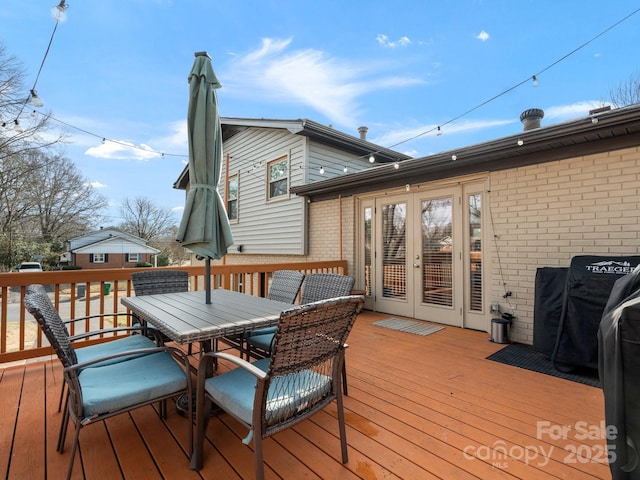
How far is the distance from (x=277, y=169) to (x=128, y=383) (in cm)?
645

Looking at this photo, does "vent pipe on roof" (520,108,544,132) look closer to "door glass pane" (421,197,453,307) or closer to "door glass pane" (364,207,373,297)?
"door glass pane" (421,197,453,307)

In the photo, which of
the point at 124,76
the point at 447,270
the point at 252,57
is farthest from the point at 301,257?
the point at 124,76

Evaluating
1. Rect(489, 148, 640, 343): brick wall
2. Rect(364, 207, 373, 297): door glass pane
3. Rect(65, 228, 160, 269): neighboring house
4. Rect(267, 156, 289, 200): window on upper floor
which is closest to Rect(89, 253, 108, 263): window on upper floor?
Rect(65, 228, 160, 269): neighboring house

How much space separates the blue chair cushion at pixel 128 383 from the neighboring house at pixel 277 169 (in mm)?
4873

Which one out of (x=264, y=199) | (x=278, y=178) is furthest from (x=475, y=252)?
→ (x=264, y=199)

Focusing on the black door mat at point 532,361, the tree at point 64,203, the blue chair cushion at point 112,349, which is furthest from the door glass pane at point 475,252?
the tree at point 64,203

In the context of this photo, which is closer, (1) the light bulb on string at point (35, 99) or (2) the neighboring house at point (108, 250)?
(1) the light bulb on string at point (35, 99)

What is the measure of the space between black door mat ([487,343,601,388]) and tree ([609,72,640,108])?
948 cm

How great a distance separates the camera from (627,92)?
855cm

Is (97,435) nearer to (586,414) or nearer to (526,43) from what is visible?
(586,414)

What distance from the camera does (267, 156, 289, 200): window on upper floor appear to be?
7251mm

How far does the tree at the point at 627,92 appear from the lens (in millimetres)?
8320

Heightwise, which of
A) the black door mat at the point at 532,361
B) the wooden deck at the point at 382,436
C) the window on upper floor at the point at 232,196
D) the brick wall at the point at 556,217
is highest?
the window on upper floor at the point at 232,196

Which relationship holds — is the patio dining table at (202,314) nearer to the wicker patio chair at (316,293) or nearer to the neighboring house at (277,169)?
the wicker patio chair at (316,293)
